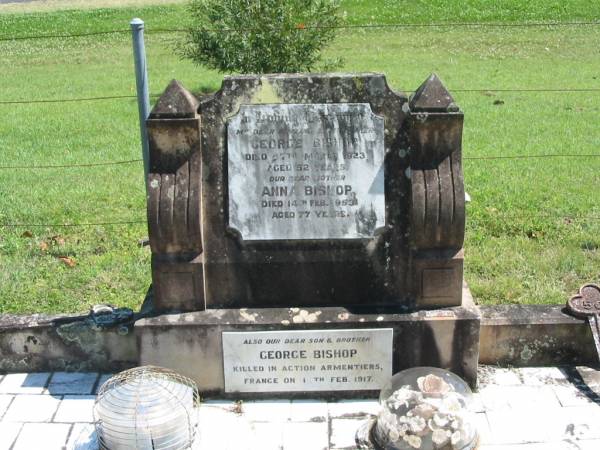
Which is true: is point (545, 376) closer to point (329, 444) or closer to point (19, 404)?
point (329, 444)

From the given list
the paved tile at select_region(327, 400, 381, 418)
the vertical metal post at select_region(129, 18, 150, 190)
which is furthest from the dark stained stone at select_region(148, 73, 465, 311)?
the vertical metal post at select_region(129, 18, 150, 190)

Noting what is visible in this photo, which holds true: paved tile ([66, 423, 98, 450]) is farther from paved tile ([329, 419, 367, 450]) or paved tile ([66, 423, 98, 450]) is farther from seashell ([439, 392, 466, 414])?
seashell ([439, 392, 466, 414])

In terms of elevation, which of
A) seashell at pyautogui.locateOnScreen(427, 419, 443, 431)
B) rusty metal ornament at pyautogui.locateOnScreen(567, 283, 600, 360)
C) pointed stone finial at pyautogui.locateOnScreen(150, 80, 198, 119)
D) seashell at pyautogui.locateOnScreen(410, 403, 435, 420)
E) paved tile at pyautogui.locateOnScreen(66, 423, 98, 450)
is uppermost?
pointed stone finial at pyautogui.locateOnScreen(150, 80, 198, 119)

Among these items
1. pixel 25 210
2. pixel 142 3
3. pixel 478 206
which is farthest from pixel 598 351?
pixel 142 3

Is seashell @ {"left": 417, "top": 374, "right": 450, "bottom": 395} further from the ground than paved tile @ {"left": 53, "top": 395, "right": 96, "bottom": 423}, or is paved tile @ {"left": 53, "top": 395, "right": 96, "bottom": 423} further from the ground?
seashell @ {"left": 417, "top": 374, "right": 450, "bottom": 395}

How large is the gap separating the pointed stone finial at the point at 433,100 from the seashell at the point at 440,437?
1.80 m

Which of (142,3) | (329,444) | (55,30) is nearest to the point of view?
(329,444)

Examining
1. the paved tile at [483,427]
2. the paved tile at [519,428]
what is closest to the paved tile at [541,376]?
the paved tile at [519,428]

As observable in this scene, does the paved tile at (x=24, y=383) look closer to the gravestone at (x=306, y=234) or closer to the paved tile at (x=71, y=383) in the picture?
the paved tile at (x=71, y=383)

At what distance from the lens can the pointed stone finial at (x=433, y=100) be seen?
15.3 feet

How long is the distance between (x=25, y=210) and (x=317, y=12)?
8.76 meters

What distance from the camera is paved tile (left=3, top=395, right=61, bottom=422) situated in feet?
15.6

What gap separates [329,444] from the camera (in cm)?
447

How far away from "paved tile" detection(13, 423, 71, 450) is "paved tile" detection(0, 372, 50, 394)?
402 mm
